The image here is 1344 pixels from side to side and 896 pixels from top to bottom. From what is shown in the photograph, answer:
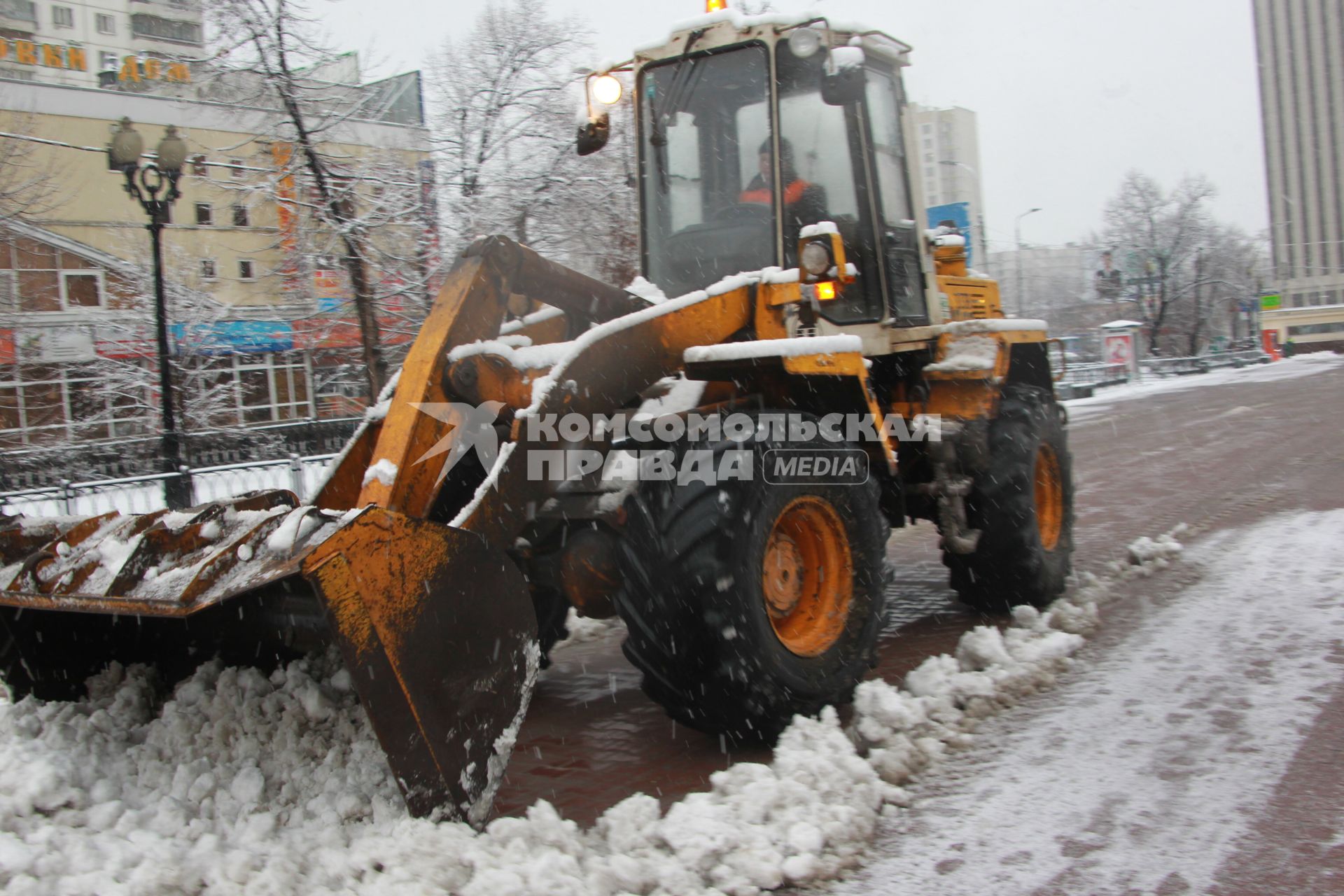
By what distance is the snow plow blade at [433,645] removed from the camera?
3125 mm

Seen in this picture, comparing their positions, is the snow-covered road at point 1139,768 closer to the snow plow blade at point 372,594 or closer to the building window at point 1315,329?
the snow plow blade at point 372,594

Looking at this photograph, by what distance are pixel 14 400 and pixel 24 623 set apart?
27111 mm

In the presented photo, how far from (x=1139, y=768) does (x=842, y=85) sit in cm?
314

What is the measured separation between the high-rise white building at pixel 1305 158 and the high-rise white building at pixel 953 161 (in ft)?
72.7

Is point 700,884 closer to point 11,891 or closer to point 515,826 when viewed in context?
point 515,826

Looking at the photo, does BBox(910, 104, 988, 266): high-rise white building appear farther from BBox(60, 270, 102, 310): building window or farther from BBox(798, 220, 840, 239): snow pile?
BBox(60, 270, 102, 310): building window

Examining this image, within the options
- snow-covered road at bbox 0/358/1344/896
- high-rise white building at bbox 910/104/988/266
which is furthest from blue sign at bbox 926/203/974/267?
snow-covered road at bbox 0/358/1344/896

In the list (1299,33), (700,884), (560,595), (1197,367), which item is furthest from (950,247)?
(1299,33)

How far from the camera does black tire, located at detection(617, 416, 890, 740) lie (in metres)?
3.99

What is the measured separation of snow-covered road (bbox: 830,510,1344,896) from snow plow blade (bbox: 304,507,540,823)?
3.98 feet

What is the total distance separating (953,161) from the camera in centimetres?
2141

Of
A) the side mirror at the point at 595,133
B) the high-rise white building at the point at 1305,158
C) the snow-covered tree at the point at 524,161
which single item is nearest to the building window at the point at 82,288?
the snow-covered tree at the point at 524,161

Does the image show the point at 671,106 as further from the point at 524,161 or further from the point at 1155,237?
the point at 1155,237

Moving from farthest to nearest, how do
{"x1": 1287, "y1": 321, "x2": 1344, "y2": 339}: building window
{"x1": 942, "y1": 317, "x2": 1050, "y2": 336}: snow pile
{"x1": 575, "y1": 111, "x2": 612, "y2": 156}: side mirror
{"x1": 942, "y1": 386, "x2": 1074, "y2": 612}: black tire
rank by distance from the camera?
{"x1": 1287, "y1": 321, "x2": 1344, "y2": 339}: building window, {"x1": 942, "y1": 317, "x2": 1050, "y2": 336}: snow pile, {"x1": 942, "y1": 386, "x2": 1074, "y2": 612}: black tire, {"x1": 575, "y1": 111, "x2": 612, "y2": 156}: side mirror
